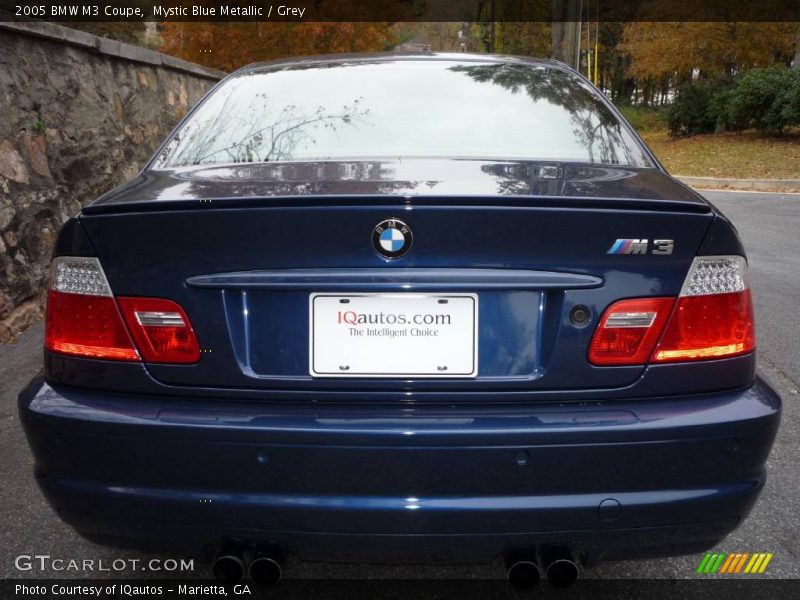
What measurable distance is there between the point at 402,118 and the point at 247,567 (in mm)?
1468

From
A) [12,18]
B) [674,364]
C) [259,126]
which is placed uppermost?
[12,18]

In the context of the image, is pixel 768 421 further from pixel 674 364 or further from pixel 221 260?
pixel 221 260

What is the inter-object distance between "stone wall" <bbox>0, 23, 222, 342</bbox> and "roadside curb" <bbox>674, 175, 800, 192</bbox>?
10709 millimetres

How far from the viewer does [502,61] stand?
3.15m

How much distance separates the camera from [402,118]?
2584 mm

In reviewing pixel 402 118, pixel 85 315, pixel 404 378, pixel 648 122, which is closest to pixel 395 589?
pixel 404 378

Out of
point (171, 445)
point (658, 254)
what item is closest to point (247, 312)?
point (171, 445)

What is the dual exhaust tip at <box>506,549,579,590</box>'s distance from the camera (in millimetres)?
1799

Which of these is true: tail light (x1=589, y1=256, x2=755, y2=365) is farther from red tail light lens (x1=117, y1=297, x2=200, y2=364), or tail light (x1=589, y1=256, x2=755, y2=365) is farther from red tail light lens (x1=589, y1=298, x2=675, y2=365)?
red tail light lens (x1=117, y1=297, x2=200, y2=364)

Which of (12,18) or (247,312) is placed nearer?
(247,312)

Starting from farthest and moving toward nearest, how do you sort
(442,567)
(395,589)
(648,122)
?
(648,122), (442,567), (395,589)

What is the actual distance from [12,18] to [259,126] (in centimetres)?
329

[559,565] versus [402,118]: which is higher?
[402,118]

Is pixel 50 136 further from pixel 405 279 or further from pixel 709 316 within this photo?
pixel 709 316
